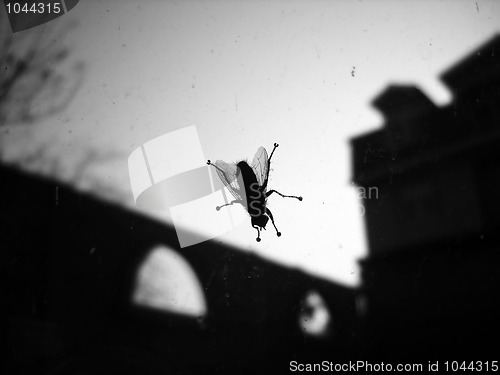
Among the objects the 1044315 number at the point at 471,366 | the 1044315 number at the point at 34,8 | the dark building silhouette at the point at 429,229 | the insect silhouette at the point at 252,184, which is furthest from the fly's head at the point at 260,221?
the 1044315 number at the point at 34,8

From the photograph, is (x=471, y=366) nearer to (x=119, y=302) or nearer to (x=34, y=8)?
(x=119, y=302)

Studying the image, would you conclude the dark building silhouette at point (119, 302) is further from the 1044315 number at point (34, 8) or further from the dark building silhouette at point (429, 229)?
the 1044315 number at point (34, 8)

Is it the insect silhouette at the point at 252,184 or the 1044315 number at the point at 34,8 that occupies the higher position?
the 1044315 number at the point at 34,8

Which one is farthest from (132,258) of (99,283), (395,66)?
(395,66)

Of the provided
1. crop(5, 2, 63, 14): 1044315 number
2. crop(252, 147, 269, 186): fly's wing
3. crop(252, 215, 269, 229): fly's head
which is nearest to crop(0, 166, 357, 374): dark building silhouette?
crop(252, 215, 269, 229): fly's head

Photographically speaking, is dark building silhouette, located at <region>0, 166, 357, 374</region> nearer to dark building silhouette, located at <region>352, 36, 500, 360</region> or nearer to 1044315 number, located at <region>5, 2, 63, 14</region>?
dark building silhouette, located at <region>352, 36, 500, 360</region>

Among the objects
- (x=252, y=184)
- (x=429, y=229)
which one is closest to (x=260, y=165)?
(x=252, y=184)

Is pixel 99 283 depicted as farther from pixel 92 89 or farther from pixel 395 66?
pixel 395 66
